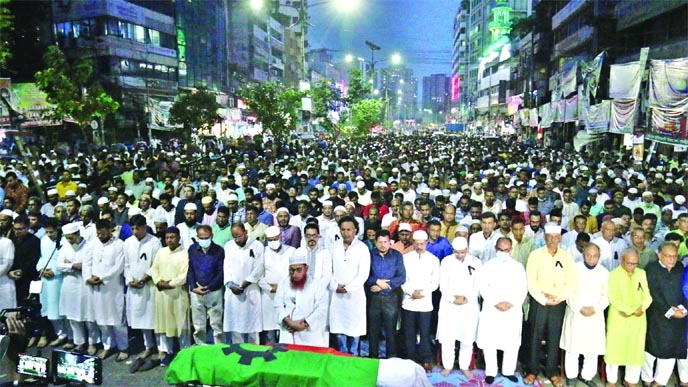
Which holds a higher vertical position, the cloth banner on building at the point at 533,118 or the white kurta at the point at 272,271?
the cloth banner on building at the point at 533,118

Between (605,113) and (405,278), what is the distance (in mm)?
13433

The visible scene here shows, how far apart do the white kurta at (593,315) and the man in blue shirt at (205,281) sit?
12.6 feet

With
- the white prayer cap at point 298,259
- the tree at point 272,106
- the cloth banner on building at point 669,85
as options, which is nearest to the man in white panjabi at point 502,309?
the white prayer cap at point 298,259

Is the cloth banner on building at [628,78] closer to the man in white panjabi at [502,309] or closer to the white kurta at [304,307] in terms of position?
the man in white panjabi at [502,309]

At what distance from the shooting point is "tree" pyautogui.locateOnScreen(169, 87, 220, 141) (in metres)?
30.7

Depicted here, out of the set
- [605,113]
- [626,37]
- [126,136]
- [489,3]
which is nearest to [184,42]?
[126,136]

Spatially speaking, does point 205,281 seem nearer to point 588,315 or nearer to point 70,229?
point 70,229

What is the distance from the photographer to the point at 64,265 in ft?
22.1

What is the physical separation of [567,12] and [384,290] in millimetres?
37878

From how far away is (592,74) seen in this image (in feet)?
60.9

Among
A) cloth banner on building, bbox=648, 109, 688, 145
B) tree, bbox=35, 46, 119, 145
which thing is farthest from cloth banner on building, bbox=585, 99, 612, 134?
tree, bbox=35, 46, 119, 145

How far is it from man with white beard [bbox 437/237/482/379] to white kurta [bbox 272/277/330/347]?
1325 mm

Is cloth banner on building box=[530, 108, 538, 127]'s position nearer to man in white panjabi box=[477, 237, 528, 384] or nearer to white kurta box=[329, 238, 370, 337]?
man in white panjabi box=[477, 237, 528, 384]

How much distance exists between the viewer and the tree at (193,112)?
30734 millimetres
